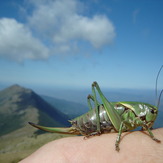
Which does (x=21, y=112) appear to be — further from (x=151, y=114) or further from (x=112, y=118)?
(x=151, y=114)

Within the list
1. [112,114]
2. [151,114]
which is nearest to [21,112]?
[112,114]

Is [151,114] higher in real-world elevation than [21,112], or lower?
higher

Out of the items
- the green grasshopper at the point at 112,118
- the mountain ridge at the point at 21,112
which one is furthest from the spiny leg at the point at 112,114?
the mountain ridge at the point at 21,112

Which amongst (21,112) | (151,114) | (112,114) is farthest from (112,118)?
(21,112)

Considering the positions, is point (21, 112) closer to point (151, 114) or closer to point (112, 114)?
point (112, 114)

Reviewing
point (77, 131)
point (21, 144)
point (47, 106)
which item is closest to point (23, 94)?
point (47, 106)

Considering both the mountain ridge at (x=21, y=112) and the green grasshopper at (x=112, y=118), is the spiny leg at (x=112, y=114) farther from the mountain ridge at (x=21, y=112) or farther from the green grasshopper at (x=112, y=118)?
the mountain ridge at (x=21, y=112)

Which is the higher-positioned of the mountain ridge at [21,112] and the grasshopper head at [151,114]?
the grasshopper head at [151,114]

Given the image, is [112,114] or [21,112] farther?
[21,112]

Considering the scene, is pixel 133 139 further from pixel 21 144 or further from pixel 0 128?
pixel 0 128
